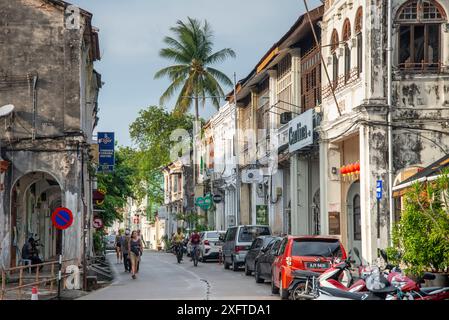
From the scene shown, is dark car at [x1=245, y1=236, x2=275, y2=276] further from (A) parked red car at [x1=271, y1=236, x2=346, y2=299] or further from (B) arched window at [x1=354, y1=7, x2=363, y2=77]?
(A) parked red car at [x1=271, y1=236, x2=346, y2=299]

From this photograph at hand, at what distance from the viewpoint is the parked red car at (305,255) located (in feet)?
73.8

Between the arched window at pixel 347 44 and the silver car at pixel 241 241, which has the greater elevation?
the arched window at pixel 347 44

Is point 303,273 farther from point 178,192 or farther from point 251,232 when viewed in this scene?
point 178,192

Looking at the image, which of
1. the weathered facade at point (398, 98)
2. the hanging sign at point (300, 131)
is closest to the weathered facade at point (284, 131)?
the hanging sign at point (300, 131)

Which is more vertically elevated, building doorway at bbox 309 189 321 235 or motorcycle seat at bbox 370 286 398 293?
building doorway at bbox 309 189 321 235

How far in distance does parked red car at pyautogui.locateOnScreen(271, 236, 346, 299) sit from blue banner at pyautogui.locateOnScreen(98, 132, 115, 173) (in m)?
22.5

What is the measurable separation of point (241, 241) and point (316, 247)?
15273mm

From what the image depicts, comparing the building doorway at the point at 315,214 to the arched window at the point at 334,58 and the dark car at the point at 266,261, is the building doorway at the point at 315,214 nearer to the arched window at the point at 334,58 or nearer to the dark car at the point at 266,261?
the arched window at the point at 334,58

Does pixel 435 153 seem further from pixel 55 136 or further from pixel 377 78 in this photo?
pixel 55 136

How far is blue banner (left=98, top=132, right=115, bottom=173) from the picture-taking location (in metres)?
44.7

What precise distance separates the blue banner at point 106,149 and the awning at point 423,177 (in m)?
19.0

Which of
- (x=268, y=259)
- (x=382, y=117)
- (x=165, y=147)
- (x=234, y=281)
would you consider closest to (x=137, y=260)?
(x=234, y=281)

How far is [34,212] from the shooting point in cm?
4053

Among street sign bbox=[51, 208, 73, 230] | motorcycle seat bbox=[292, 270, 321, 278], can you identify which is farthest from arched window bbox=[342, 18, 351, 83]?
motorcycle seat bbox=[292, 270, 321, 278]
